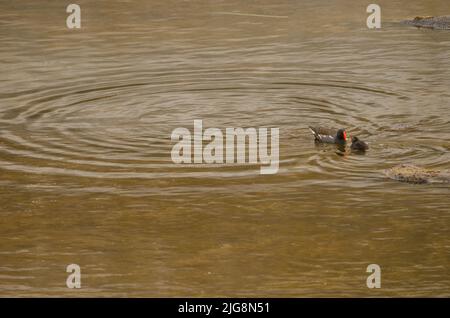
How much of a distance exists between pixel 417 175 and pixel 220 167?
1783 millimetres

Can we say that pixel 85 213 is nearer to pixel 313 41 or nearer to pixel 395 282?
pixel 395 282

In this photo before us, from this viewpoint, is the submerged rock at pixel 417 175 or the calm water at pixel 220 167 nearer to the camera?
the calm water at pixel 220 167

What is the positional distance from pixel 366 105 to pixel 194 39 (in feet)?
16.7

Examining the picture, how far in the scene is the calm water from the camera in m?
7.64

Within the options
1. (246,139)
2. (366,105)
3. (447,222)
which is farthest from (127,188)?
(366,105)

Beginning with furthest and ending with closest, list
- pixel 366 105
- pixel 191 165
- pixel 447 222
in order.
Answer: pixel 366 105 < pixel 191 165 < pixel 447 222

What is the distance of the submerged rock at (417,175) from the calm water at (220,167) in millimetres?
126

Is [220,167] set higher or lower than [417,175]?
higher

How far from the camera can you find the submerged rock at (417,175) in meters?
9.49

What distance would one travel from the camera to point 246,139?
11.0 metres

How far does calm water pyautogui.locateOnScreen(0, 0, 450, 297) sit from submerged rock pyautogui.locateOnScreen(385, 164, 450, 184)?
126mm

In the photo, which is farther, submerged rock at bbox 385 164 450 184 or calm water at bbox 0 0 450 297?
submerged rock at bbox 385 164 450 184

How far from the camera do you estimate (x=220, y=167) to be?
10109mm

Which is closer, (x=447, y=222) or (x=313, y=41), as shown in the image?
(x=447, y=222)
